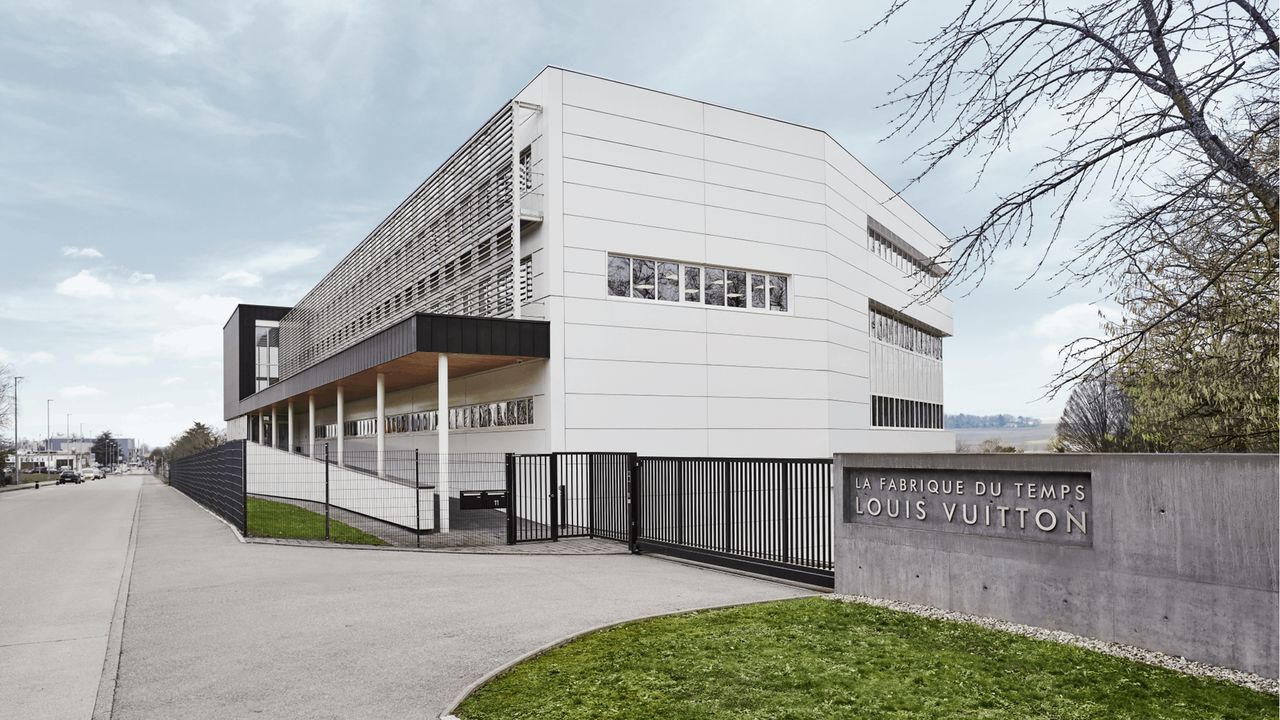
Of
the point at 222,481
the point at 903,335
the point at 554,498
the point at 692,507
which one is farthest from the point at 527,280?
the point at 903,335

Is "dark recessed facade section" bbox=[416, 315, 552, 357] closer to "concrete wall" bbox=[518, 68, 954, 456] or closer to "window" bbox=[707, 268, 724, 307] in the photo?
"concrete wall" bbox=[518, 68, 954, 456]

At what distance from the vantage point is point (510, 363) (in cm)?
2383

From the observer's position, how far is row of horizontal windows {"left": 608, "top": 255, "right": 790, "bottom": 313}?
77.0 ft

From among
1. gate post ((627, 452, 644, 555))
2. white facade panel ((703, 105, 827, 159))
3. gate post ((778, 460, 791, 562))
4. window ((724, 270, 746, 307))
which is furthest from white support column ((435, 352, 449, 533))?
white facade panel ((703, 105, 827, 159))

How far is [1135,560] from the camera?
729 cm

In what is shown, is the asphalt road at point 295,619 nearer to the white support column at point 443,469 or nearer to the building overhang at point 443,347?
the white support column at point 443,469

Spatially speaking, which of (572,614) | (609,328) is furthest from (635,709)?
(609,328)

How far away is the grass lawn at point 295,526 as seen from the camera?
1719 cm

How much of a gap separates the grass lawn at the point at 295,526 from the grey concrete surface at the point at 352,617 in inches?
63.6

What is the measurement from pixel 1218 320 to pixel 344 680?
10.5 m

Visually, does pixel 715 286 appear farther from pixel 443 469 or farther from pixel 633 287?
pixel 443 469

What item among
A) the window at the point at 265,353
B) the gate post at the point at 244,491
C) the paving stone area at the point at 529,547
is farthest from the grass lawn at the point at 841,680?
the window at the point at 265,353

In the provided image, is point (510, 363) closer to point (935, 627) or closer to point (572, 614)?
point (572, 614)

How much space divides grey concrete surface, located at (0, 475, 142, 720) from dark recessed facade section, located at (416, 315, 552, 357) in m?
7.41
